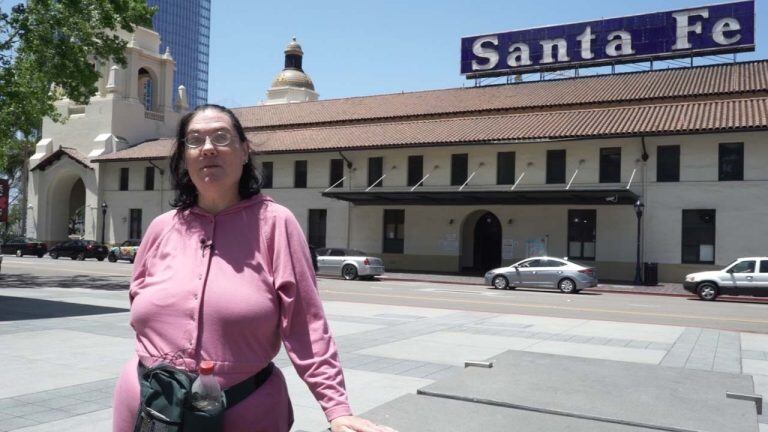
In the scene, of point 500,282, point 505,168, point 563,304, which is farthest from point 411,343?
point 505,168

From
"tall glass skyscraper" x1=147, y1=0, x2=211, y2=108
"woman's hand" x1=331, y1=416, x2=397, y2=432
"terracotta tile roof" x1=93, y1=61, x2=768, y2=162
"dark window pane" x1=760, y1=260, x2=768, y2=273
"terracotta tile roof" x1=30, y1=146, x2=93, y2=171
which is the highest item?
"tall glass skyscraper" x1=147, y1=0, x2=211, y2=108

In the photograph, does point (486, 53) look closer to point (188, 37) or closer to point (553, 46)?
point (553, 46)

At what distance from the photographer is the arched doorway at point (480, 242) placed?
130 ft

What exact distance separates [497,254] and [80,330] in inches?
1189

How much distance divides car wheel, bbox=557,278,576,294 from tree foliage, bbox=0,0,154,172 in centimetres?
1905

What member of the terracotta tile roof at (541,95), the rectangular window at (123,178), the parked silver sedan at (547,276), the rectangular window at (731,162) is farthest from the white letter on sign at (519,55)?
the rectangular window at (123,178)

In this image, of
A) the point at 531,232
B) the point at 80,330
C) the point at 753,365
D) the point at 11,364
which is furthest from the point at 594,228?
the point at 11,364

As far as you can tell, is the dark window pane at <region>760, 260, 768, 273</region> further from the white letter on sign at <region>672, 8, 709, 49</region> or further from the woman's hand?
the woman's hand

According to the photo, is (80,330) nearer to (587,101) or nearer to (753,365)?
(753,365)

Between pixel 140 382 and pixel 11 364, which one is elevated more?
pixel 140 382

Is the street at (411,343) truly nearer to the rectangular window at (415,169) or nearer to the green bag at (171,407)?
the green bag at (171,407)

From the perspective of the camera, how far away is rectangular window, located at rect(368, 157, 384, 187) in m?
40.7

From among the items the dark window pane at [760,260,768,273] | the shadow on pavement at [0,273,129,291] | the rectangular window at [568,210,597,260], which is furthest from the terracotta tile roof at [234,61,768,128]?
the shadow on pavement at [0,273,129,291]

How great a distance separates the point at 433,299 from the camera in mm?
21781
